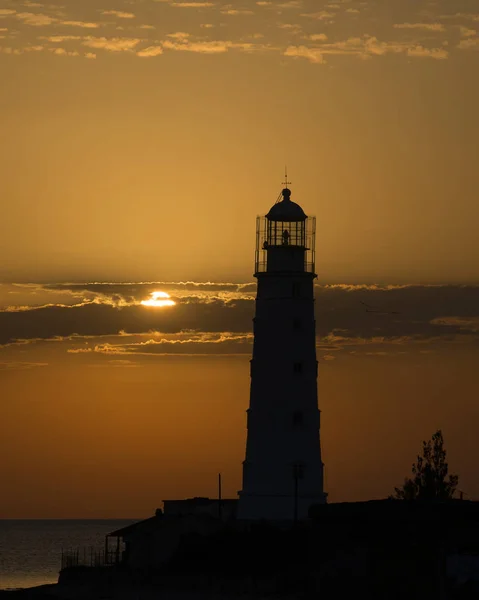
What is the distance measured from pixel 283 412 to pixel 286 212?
30.8 ft

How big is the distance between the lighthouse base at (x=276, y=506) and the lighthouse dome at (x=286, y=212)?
12649 millimetres

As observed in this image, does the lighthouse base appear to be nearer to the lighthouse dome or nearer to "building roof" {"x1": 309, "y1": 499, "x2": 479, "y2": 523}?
"building roof" {"x1": 309, "y1": 499, "x2": 479, "y2": 523}

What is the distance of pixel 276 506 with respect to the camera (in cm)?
6938

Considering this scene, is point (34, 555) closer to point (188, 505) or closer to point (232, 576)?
point (188, 505)

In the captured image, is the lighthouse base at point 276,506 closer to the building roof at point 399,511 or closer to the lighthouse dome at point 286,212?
the building roof at point 399,511

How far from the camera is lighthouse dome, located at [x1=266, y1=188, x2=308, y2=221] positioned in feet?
236

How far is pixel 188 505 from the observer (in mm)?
80500

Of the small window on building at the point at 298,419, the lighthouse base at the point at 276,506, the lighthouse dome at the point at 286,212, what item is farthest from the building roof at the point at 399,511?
the lighthouse dome at the point at 286,212

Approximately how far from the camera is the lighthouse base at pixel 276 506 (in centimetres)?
6900

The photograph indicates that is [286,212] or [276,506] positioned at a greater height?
[286,212]

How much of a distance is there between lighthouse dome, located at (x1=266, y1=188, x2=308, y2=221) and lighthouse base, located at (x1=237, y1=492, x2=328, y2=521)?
12649 millimetres

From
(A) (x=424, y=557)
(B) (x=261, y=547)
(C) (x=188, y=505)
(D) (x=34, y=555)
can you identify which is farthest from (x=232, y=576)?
(D) (x=34, y=555)

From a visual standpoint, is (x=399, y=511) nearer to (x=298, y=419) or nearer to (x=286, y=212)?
(x=298, y=419)

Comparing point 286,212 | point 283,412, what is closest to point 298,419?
point 283,412
